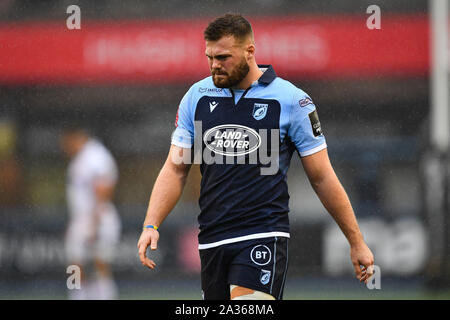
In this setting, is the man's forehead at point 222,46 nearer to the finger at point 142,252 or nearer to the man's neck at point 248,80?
the man's neck at point 248,80

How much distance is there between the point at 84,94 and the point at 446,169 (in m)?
6.56

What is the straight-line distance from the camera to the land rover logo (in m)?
4.34

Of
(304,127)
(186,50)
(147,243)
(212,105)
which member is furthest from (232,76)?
(186,50)

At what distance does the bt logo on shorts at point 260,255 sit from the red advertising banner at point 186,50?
968 centimetres

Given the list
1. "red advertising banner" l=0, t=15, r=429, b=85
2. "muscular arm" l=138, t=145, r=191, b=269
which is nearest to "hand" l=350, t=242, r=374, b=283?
"muscular arm" l=138, t=145, r=191, b=269

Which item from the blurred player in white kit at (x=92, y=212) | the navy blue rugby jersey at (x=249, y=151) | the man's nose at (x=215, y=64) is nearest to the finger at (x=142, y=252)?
the navy blue rugby jersey at (x=249, y=151)

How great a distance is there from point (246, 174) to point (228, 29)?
33.3 inches

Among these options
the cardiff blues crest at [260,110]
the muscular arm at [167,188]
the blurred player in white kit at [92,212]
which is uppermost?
Answer: the cardiff blues crest at [260,110]

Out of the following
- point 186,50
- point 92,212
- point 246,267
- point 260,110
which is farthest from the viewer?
point 186,50

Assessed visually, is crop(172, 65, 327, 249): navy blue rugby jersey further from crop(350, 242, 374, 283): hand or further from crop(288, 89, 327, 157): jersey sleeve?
crop(350, 242, 374, 283): hand

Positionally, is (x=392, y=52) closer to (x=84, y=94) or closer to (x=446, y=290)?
(x=446, y=290)

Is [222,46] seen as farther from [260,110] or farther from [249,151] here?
[249,151]

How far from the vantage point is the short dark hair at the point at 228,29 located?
4320mm

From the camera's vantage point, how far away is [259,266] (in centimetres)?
428
